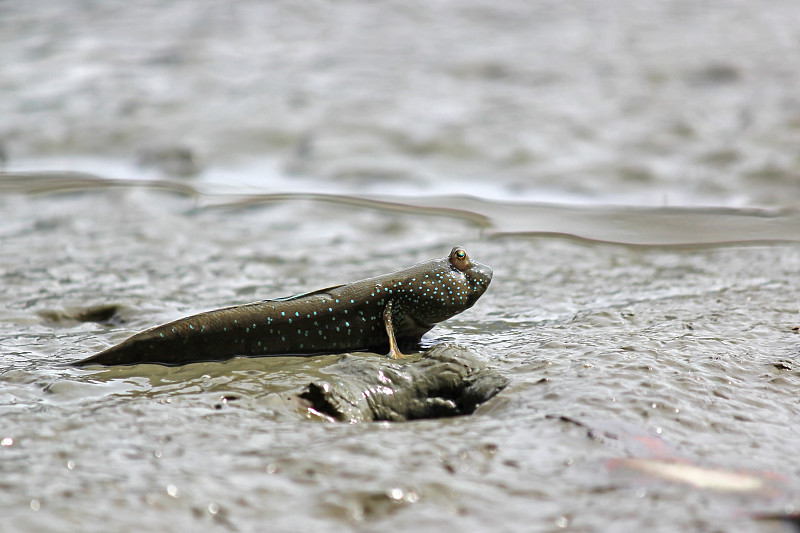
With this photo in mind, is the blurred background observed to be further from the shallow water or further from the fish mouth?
the fish mouth

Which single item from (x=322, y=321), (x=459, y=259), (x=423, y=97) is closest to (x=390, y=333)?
(x=322, y=321)

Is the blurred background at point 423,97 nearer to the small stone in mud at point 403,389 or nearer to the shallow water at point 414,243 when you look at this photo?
the shallow water at point 414,243

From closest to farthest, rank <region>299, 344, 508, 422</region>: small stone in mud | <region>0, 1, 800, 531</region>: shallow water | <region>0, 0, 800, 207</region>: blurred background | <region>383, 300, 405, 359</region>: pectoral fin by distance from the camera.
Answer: <region>0, 1, 800, 531</region>: shallow water → <region>299, 344, 508, 422</region>: small stone in mud → <region>383, 300, 405, 359</region>: pectoral fin → <region>0, 0, 800, 207</region>: blurred background

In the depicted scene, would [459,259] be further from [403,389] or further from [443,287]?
[403,389]

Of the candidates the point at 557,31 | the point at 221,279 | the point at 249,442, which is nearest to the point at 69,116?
the point at 221,279

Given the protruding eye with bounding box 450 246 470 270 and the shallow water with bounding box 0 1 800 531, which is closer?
the shallow water with bounding box 0 1 800 531

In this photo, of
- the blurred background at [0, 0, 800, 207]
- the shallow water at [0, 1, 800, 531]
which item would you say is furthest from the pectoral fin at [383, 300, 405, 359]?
the blurred background at [0, 0, 800, 207]
